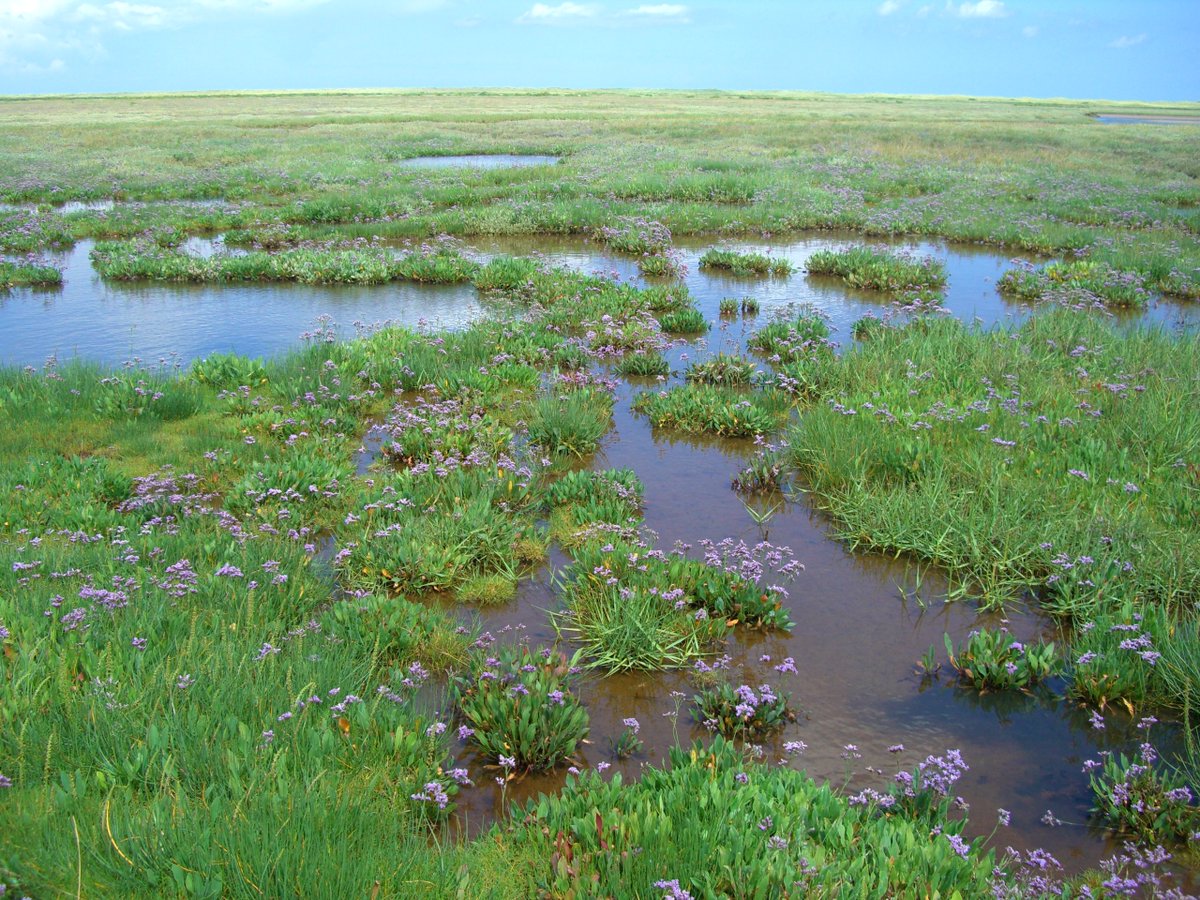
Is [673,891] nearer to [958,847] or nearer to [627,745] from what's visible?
[958,847]

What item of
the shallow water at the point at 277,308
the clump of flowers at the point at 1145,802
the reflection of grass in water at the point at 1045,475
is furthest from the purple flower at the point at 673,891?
the shallow water at the point at 277,308

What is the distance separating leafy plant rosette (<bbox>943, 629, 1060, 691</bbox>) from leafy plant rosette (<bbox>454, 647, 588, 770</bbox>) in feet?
9.09

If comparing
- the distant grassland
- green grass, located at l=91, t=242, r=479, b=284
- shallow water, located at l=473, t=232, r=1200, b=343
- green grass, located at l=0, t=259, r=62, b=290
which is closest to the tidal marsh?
shallow water, located at l=473, t=232, r=1200, b=343

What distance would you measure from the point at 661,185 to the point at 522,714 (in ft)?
87.6

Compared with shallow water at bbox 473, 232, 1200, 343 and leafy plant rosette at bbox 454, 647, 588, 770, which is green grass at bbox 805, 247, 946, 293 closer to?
shallow water at bbox 473, 232, 1200, 343

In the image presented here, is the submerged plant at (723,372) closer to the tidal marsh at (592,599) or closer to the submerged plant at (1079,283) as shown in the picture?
the tidal marsh at (592,599)

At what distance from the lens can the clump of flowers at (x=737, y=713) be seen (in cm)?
547

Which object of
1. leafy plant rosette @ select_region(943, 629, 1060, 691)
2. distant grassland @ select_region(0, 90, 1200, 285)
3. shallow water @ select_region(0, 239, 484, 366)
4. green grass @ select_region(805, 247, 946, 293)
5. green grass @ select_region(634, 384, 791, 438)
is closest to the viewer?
leafy plant rosette @ select_region(943, 629, 1060, 691)

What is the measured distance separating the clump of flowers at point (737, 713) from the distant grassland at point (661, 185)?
664 inches

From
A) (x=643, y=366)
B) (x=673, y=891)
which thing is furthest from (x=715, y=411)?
(x=673, y=891)

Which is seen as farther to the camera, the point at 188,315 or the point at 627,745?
the point at 188,315

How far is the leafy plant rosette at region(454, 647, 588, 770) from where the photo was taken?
5184 millimetres

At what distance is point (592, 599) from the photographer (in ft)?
22.3

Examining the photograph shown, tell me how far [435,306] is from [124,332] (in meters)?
5.40
